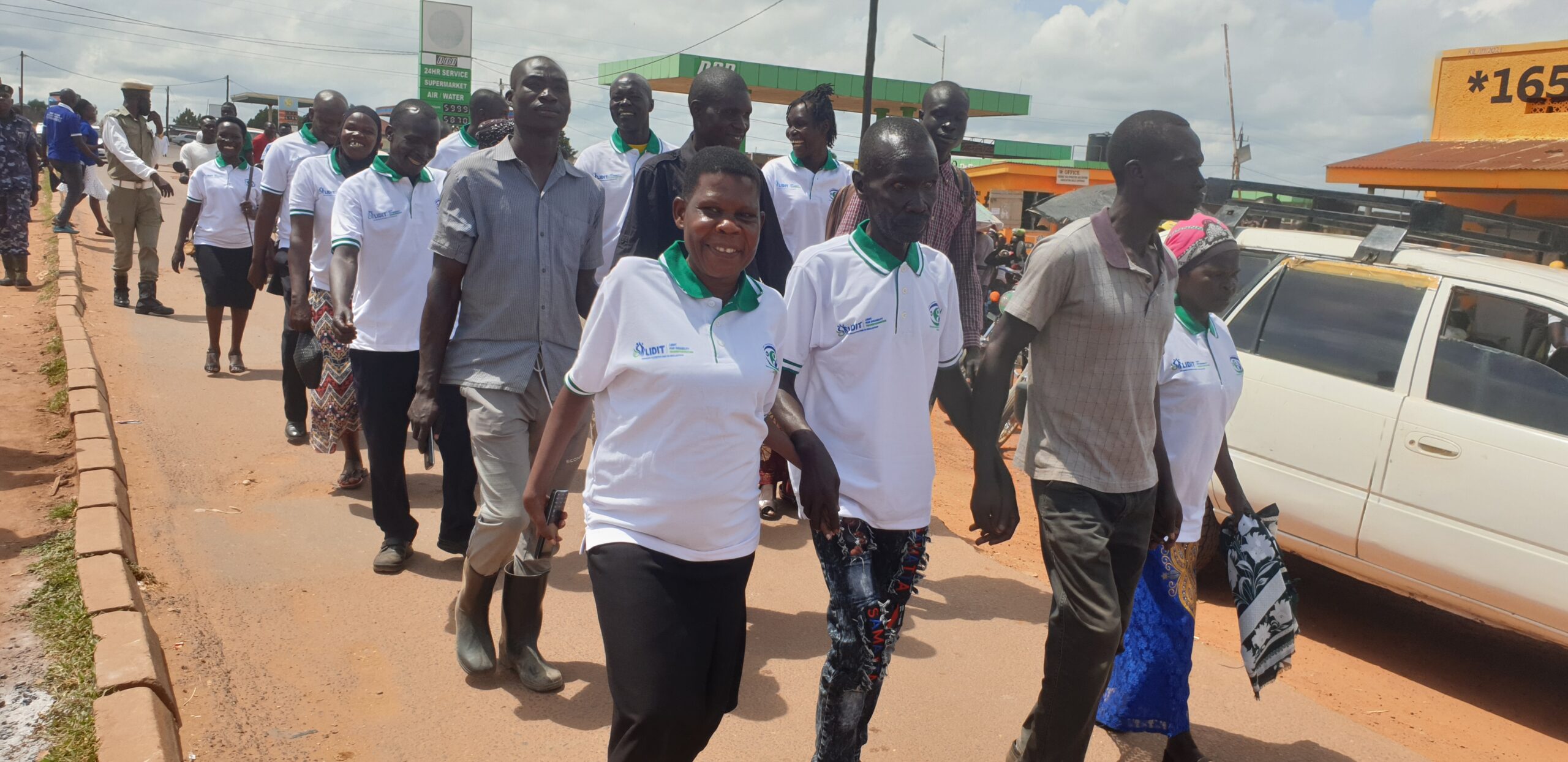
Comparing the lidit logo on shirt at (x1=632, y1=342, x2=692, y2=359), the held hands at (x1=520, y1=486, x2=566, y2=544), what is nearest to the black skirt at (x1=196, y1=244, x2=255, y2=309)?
the held hands at (x1=520, y1=486, x2=566, y2=544)

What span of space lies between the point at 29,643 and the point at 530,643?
1701 millimetres

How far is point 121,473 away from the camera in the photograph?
580cm

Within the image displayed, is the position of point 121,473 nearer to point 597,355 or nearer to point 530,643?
point 530,643

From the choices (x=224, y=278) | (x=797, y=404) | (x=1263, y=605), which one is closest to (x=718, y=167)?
(x=797, y=404)

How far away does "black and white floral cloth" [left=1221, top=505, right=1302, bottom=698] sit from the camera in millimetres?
3646

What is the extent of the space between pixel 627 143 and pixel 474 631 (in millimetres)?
2445

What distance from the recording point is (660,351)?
2531 millimetres

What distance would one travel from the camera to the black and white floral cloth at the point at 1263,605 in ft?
12.0

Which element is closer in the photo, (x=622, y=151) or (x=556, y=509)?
(x=556, y=509)

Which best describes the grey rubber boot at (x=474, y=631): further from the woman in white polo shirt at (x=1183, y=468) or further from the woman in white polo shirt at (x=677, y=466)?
the woman in white polo shirt at (x=1183, y=468)

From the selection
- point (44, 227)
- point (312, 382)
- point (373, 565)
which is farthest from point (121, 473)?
point (44, 227)

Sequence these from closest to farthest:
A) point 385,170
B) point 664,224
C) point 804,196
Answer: point 664,224 < point 385,170 < point 804,196

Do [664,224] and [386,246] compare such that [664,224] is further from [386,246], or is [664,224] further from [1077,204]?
[1077,204]

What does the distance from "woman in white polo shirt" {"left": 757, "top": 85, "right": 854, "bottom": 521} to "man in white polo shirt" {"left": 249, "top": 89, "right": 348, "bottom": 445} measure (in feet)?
9.74
